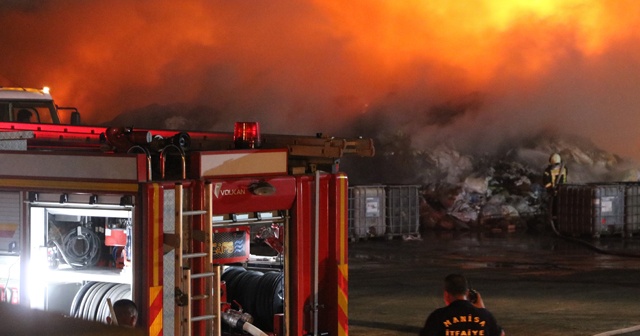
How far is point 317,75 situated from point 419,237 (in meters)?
9.20

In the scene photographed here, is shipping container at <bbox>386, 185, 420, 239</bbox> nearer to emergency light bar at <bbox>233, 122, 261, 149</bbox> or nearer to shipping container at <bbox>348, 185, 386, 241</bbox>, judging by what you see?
shipping container at <bbox>348, 185, 386, 241</bbox>

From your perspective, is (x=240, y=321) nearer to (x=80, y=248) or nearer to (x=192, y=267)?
(x=192, y=267)

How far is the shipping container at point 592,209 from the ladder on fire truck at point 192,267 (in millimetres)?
16624

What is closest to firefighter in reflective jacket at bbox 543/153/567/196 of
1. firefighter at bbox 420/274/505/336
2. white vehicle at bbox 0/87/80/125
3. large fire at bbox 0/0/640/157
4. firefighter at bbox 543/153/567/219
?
firefighter at bbox 543/153/567/219

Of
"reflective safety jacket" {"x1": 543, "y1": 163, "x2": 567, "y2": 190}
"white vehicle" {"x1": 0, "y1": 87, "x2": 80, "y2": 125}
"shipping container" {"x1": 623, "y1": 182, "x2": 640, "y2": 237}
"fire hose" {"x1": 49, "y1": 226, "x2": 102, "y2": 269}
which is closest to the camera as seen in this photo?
"fire hose" {"x1": 49, "y1": 226, "x2": 102, "y2": 269}

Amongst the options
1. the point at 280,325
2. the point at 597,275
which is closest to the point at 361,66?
the point at 597,275

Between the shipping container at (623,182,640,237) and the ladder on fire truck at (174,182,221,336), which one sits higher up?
the ladder on fire truck at (174,182,221,336)

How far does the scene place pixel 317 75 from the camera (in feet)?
98.9

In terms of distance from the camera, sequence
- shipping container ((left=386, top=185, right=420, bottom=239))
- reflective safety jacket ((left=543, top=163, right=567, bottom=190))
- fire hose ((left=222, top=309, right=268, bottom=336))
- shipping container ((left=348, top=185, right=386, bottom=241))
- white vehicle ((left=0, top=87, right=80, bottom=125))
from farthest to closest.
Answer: reflective safety jacket ((left=543, top=163, right=567, bottom=190)) → shipping container ((left=386, top=185, right=420, bottom=239)) → shipping container ((left=348, top=185, right=386, bottom=241)) → white vehicle ((left=0, top=87, right=80, bottom=125)) → fire hose ((left=222, top=309, right=268, bottom=336))

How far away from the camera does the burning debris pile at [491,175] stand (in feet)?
78.6

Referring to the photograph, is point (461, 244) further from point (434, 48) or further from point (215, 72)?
point (215, 72)

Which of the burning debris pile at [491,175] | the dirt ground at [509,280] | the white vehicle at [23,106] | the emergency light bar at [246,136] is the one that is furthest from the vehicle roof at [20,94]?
the burning debris pile at [491,175]

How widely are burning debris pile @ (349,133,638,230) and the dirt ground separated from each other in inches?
36.0

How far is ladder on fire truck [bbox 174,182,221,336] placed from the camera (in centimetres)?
662
